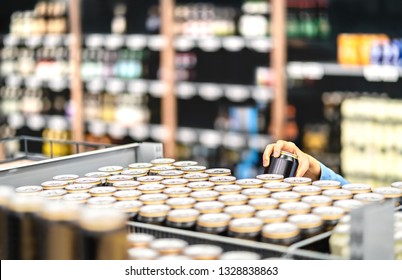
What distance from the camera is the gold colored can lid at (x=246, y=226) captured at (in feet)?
5.05

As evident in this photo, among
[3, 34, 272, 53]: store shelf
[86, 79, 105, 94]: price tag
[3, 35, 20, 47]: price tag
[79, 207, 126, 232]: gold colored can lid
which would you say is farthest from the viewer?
[3, 35, 20, 47]: price tag

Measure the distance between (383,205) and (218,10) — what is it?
4.47 meters

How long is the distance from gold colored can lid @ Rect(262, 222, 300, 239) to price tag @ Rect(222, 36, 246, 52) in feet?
12.4

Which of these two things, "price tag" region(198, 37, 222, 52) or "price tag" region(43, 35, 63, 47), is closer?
"price tag" region(198, 37, 222, 52)

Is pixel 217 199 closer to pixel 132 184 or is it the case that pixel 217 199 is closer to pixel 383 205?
pixel 132 184

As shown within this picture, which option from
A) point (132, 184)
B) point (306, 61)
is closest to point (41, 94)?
point (306, 61)

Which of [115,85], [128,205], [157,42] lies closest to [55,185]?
[128,205]

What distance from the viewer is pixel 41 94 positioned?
24.1 feet

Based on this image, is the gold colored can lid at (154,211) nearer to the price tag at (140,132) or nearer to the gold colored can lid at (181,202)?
the gold colored can lid at (181,202)

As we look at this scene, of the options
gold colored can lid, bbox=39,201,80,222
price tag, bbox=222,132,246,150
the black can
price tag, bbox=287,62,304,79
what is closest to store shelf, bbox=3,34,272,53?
price tag, bbox=287,62,304,79

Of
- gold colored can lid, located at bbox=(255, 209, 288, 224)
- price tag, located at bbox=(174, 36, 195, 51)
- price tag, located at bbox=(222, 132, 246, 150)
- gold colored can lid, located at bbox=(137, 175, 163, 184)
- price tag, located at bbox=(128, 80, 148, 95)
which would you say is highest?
price tag, located at bbox=(174, 36, 195, 51)

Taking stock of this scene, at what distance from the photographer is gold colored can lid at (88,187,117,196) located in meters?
1.88

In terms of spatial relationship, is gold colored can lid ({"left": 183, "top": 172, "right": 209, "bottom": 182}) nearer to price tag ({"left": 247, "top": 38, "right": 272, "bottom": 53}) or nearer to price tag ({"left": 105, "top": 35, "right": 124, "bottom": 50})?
price tag ({"left": 247, "top": 38, "right": 272, "bottom": 53})

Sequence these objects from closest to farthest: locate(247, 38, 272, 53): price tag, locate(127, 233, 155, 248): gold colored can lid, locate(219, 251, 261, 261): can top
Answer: locate(219, 251, 261, 261): can top
locate(127, 233, 155, 248): gold colored can lid
locate(247, 38, 272, 53): price tag
